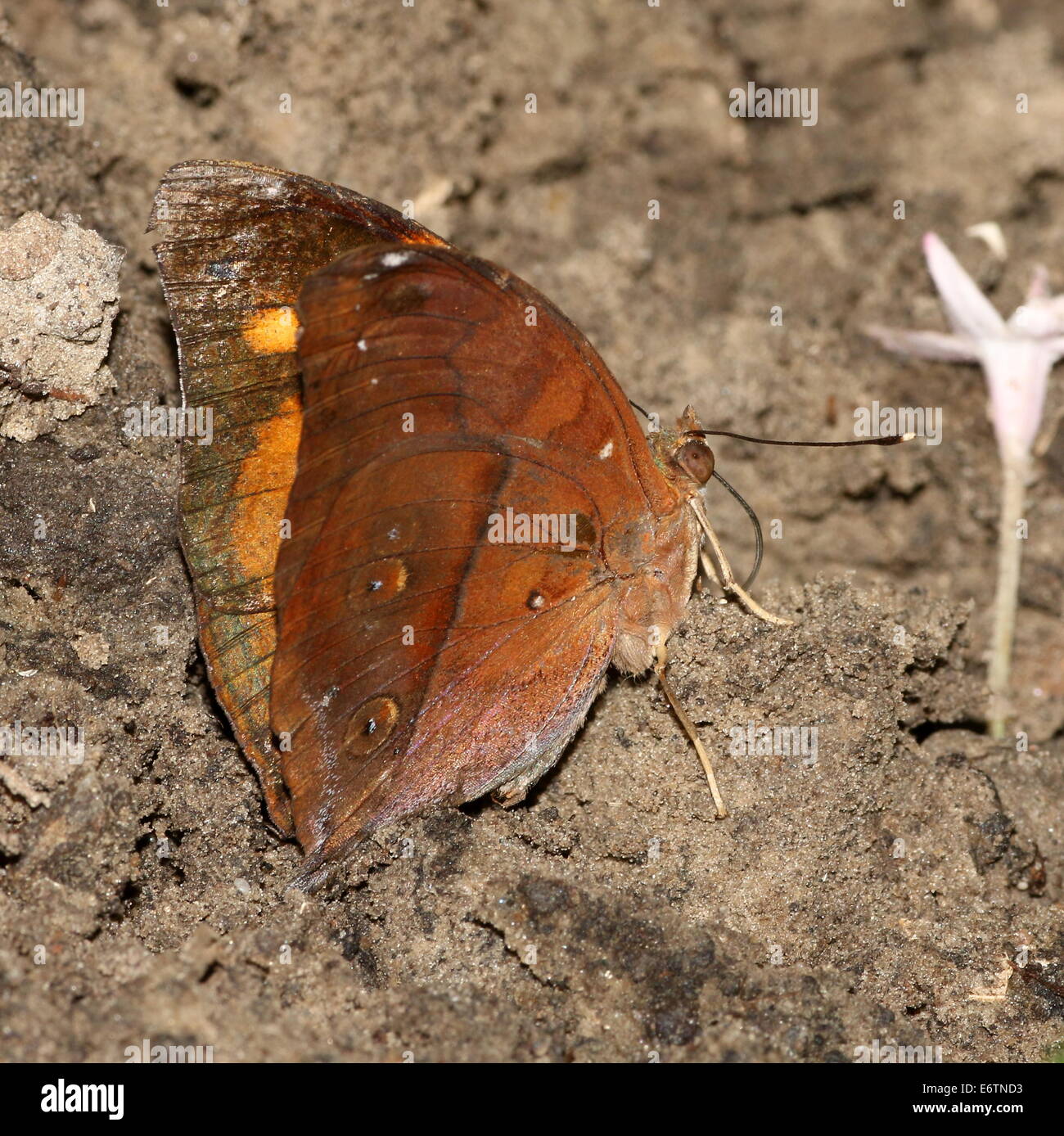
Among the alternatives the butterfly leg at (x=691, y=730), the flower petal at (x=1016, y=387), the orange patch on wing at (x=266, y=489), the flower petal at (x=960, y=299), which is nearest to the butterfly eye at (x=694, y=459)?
the butterfly leg at (x=691, y=730)

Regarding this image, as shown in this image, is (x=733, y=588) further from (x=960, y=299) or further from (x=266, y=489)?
(x=960, y=299)

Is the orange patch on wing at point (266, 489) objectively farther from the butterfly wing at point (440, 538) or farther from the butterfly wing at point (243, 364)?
the butterfly wing at point (440, 538)

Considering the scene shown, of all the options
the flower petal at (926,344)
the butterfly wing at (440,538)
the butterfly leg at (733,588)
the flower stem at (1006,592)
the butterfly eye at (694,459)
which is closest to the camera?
the butterfly wing at (440,538)

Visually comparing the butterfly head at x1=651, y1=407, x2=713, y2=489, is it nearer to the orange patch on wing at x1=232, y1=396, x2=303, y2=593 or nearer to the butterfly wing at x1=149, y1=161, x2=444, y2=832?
the butterfly wing at x1=149, y1=161, x2=444, y2=832

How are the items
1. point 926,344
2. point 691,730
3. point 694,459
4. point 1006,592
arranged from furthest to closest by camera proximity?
point 926,344, point 1006,592, point 691,730, point 694,459

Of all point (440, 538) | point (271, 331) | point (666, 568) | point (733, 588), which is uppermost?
point (271, 331)

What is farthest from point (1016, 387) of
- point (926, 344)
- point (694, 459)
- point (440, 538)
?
point (440, 538)

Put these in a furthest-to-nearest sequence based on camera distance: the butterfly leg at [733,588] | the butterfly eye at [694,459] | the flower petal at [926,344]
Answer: the flower petal at [926,344] < the butterfly leg at [733,588] < the butterfly eye at [694,459]
